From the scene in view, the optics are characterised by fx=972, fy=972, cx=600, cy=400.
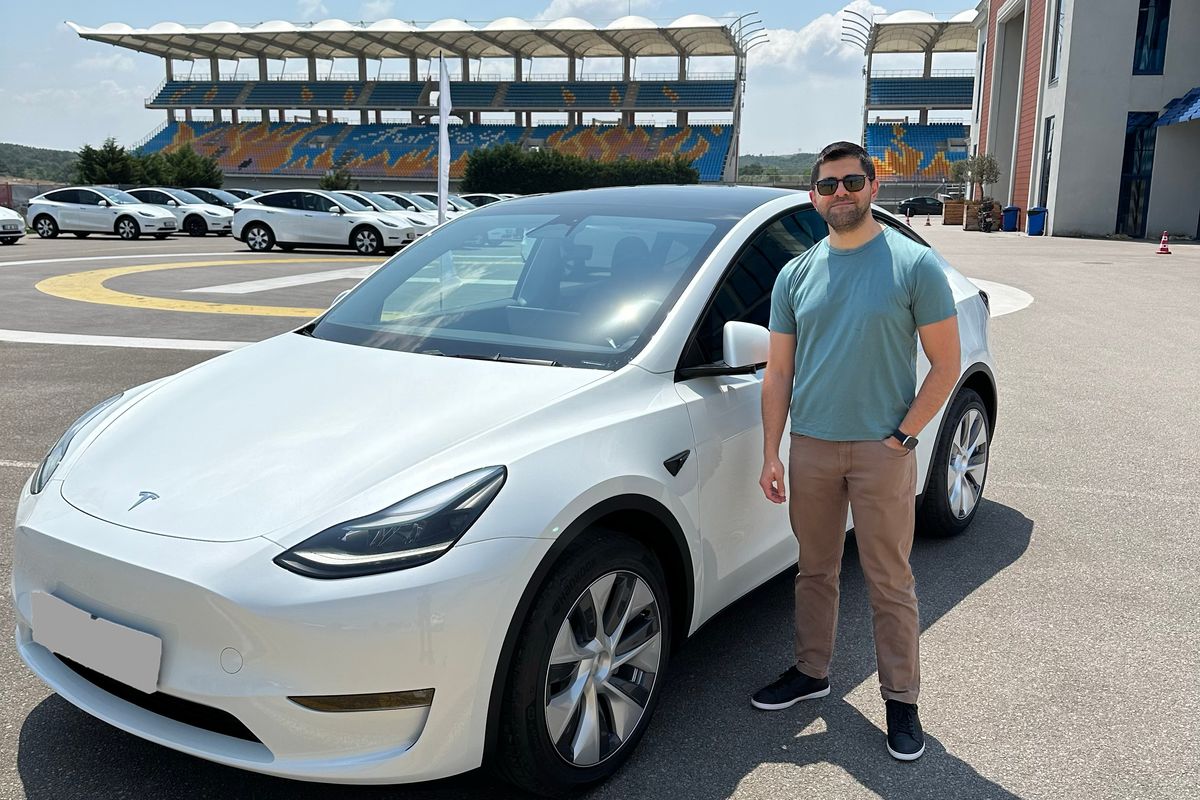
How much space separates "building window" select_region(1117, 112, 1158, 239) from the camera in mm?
32031

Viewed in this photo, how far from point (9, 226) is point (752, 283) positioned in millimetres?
25118

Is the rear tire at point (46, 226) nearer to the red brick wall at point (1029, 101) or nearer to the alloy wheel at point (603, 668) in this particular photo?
the alloy wheel at point (603, 668)

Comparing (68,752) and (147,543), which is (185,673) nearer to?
(147,543)

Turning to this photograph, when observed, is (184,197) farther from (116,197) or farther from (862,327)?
(862,327)

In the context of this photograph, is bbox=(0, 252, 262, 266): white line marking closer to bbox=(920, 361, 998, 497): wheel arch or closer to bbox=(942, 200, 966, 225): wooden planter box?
bbox=(920, 361, 998, 497): wheel arch

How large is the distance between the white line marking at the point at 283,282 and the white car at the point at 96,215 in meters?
12.9

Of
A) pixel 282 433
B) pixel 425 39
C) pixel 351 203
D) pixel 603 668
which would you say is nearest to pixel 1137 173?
pixel 351 203

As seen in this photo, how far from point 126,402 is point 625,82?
69449 millimetres

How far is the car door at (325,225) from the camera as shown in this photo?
22.5 metres

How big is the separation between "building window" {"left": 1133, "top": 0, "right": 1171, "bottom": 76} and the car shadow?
34922 millimetres

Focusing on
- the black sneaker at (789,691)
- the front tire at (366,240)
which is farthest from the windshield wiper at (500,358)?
the front tire at (366,240)

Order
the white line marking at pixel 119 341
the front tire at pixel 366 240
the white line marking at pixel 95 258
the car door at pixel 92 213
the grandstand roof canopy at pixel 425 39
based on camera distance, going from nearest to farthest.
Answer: the white line marking at pixel 119 341
the white line marking at pixel 95 258
the front tire at pixel 366 240
the car door at pixel 92 213
the grandstand roof canopy at pixel 425 39

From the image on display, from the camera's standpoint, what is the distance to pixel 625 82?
68.7m

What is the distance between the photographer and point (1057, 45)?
3478cm
